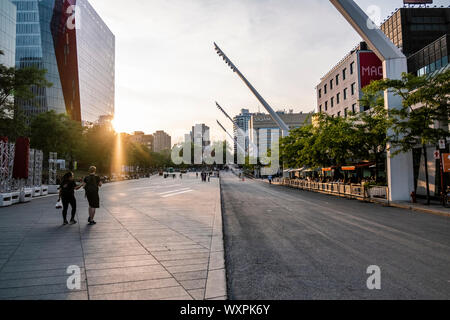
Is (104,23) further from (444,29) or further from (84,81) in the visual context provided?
(444,29)

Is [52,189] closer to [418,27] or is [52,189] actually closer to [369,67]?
[369,67]

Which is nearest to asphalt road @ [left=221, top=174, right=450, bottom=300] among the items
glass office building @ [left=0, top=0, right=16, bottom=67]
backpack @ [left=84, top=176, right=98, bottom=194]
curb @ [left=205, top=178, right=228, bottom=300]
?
curb @ [left=205, top=178, right=228, bottom=300]

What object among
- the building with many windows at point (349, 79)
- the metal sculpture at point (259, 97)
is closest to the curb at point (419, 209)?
the building with many windows at point (349, 79)

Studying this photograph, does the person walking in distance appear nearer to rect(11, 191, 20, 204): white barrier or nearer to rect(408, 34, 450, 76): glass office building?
rect(11, 191, 20, 204): white barrier

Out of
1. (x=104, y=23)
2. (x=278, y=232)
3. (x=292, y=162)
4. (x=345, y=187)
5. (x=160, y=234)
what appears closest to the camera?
(x=160, y=234)

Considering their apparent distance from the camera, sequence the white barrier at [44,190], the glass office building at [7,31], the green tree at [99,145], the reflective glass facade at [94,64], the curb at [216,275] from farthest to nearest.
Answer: the reflective glass facade at [94,64] < the glass office building at [7,31] < the green tree at [99,145] < the white barrier at [44,190] < the curb at [216,275]

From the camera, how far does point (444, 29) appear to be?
165ft

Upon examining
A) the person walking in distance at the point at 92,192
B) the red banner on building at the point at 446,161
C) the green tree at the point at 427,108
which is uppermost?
the green tree at the point at 427,108

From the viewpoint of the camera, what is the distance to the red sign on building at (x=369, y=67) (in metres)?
37.6

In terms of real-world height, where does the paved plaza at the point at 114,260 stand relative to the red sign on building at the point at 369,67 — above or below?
below

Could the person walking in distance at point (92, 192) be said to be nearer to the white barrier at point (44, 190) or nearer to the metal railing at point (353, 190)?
the white barrier at point (44, 190)

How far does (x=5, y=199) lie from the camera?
48.4ft
